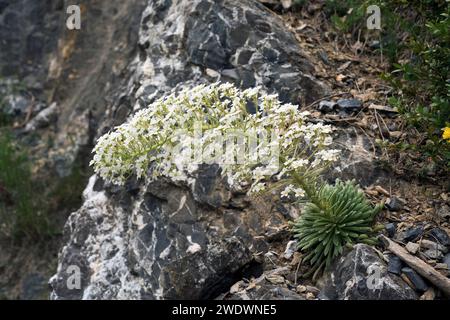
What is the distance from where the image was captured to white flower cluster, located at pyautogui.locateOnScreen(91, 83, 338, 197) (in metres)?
4.05

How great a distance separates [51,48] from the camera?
9.34 meters

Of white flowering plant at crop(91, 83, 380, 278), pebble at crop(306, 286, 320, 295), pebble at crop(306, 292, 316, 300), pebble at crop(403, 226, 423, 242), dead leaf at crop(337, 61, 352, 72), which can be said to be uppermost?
dead leaf at crop(337, 61, 352, 72)

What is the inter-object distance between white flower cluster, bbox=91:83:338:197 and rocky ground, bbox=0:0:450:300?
2.67ft

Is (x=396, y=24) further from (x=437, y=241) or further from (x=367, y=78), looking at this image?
(x=437, y=241)

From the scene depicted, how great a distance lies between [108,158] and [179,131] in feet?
1.62

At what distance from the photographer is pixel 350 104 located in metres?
5.81

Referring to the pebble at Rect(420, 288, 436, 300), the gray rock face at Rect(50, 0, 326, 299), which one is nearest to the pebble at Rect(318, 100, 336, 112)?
the gray rock face at Rect(50, 0, 326, 299)

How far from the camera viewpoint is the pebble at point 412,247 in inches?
177

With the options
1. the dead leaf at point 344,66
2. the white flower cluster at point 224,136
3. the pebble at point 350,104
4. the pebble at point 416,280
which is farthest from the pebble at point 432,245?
the dead leaf at point 344,66

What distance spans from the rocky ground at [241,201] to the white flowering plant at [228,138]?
732 millimetres

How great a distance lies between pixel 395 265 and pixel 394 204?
2.33 feet

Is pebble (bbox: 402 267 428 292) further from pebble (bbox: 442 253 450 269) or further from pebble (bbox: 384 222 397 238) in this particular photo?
pebble (bbox: 384 222 397 238)

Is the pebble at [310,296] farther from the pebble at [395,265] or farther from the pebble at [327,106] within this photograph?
the pebble at [327,106]

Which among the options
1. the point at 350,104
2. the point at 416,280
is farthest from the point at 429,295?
the point at 350,104
